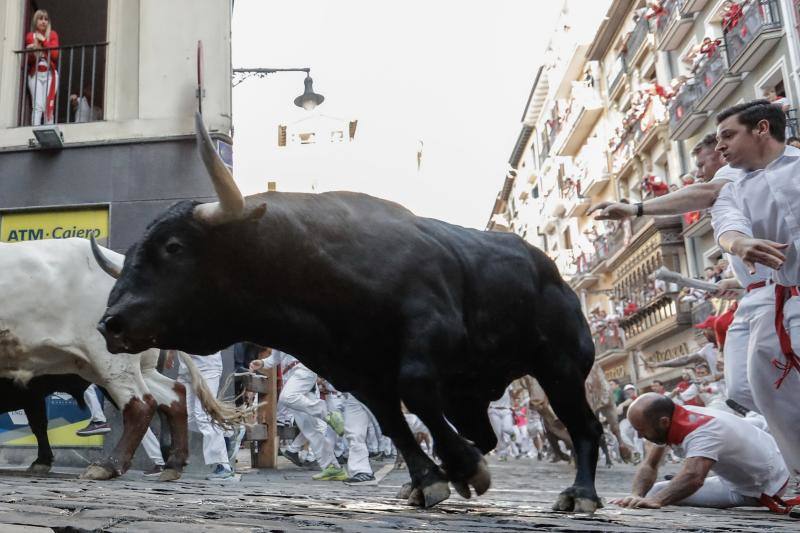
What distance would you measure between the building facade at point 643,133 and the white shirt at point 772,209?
63.0 feet

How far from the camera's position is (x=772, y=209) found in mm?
4531

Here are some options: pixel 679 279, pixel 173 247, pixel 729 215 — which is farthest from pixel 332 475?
pixel 729 215

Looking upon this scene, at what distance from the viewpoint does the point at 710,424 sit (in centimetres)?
579

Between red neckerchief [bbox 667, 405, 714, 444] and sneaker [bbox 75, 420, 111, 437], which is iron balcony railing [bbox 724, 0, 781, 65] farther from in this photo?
red neckerchief [bbox 667, 405, 714, 444]

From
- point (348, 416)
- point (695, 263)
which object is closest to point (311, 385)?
point (348, 416)

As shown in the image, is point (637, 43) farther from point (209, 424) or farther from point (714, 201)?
point (714, 201)

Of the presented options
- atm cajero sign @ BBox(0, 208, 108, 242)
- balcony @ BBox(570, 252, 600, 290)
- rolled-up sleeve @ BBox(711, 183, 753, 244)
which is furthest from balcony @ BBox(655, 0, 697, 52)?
rolled-up sleeve @ BBox(711, 183, 753, 244)

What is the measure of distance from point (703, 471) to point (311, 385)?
5779 millimetres

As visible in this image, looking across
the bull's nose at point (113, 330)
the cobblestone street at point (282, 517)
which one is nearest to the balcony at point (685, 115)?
the cobblestone street at point (282, 517)

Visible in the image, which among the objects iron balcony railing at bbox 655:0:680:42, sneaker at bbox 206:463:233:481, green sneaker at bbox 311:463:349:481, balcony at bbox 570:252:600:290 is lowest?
green sneaker at bbox 311:463:349:481

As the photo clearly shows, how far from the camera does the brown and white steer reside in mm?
7133

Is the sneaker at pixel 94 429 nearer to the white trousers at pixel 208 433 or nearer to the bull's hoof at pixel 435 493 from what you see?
the white trousers at pixel 208 433

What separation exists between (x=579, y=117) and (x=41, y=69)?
37749 millimetres

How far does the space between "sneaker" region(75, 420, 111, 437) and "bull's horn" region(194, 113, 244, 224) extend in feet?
19.4
